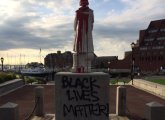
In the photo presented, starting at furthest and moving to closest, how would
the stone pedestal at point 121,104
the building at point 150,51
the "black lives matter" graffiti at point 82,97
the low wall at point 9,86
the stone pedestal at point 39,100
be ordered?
the building at point 150,51, the low wall at point 9,86, the stone pedestal at point 121,104, the stone pedestal at point 39,100, the "black lives matter" graffiti at point 82,97

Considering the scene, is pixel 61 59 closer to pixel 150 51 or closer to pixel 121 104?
pixel 150 51

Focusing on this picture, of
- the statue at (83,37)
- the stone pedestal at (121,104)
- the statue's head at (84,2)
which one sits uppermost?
the statue's head at (84,2)

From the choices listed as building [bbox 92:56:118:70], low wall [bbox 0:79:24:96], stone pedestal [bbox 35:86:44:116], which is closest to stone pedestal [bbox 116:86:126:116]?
stone pedestal [bbox 35:86:44:116]

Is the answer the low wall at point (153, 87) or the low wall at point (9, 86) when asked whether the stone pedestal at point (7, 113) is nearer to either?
the low wall at point (9, 86)

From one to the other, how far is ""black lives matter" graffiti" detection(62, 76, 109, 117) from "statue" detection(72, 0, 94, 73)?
113 centimetres

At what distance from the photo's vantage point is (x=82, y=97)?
12266 millimetres

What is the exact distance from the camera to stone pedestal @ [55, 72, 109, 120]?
12.3 metres

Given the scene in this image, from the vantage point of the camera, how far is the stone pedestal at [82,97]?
1227 centimetres

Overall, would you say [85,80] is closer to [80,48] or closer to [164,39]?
[80,48]

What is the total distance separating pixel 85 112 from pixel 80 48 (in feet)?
8.15

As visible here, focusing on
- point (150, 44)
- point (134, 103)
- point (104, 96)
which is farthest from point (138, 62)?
point (104, 96)

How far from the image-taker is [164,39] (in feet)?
396

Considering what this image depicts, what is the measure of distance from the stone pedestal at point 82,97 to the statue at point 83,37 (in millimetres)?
1114

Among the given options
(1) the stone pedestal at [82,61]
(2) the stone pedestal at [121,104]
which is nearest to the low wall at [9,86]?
(2) the stone pedestal at [121,104]
